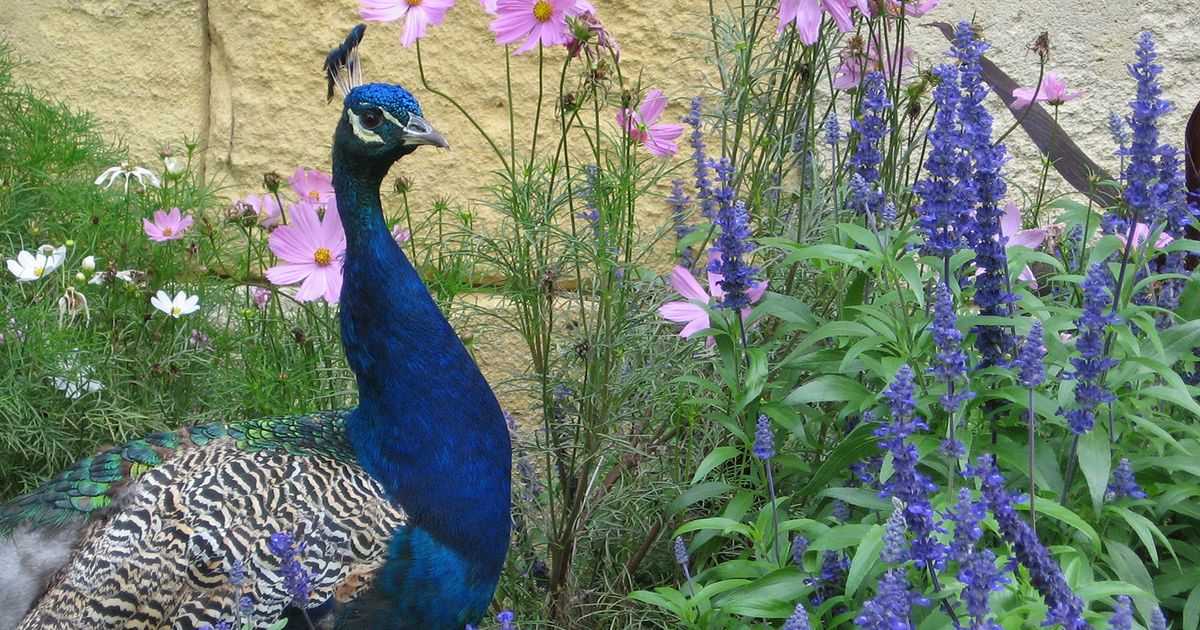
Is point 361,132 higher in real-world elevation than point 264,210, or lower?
higher

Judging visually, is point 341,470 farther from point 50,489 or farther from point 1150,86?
point 1150,86

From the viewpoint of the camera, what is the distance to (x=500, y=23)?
259 cm

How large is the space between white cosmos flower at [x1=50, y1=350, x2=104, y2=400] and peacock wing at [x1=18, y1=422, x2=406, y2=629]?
75cm

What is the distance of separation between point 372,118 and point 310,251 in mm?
505

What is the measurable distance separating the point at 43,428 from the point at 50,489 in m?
0.60

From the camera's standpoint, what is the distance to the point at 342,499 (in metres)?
2.51

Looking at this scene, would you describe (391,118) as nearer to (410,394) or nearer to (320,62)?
(410,394)

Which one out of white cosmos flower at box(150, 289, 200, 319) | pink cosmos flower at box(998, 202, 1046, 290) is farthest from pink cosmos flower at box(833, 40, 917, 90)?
white cosmos flower at box(150, 289, 200, 319)

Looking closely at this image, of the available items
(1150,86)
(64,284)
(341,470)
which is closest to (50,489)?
(341,470)

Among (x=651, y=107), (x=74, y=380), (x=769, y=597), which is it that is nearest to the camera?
(x=769, y=597)

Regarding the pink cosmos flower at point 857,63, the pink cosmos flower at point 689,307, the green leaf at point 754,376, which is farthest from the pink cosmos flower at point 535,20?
the green leaf at point 754,376

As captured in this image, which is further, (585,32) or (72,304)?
(72,304)

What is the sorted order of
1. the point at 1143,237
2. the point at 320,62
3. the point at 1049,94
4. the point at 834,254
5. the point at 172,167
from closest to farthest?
the point at 834,254 < the point at 1143,237 < the point at 1049,94 < the point at 172,167 < the point at 320,62

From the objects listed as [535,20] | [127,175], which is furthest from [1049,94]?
[127,175]
